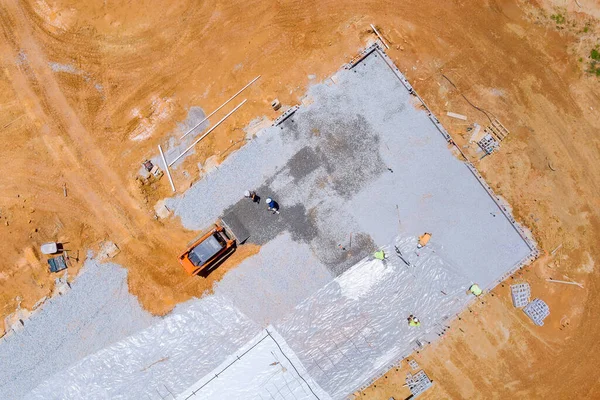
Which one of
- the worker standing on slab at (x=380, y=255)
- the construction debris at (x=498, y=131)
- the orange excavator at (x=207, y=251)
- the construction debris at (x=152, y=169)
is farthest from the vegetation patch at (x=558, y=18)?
the construction debris at (x=152, y=169)

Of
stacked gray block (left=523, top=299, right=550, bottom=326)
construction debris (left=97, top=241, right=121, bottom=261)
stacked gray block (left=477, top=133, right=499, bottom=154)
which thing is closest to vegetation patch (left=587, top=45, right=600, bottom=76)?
stacked gray block (left=477, top=133, right=499, bottom=154)

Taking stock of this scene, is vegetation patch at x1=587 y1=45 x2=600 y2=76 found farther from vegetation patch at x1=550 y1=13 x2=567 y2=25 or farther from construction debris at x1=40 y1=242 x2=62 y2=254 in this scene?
construction debris at x1=40 y1=242 x2=62 y2=254

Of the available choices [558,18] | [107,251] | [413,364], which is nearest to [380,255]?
[413,364]

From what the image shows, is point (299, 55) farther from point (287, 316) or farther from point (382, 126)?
point (287, 316)

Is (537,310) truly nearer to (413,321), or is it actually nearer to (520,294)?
(520,294)

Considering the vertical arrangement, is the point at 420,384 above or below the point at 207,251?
below
